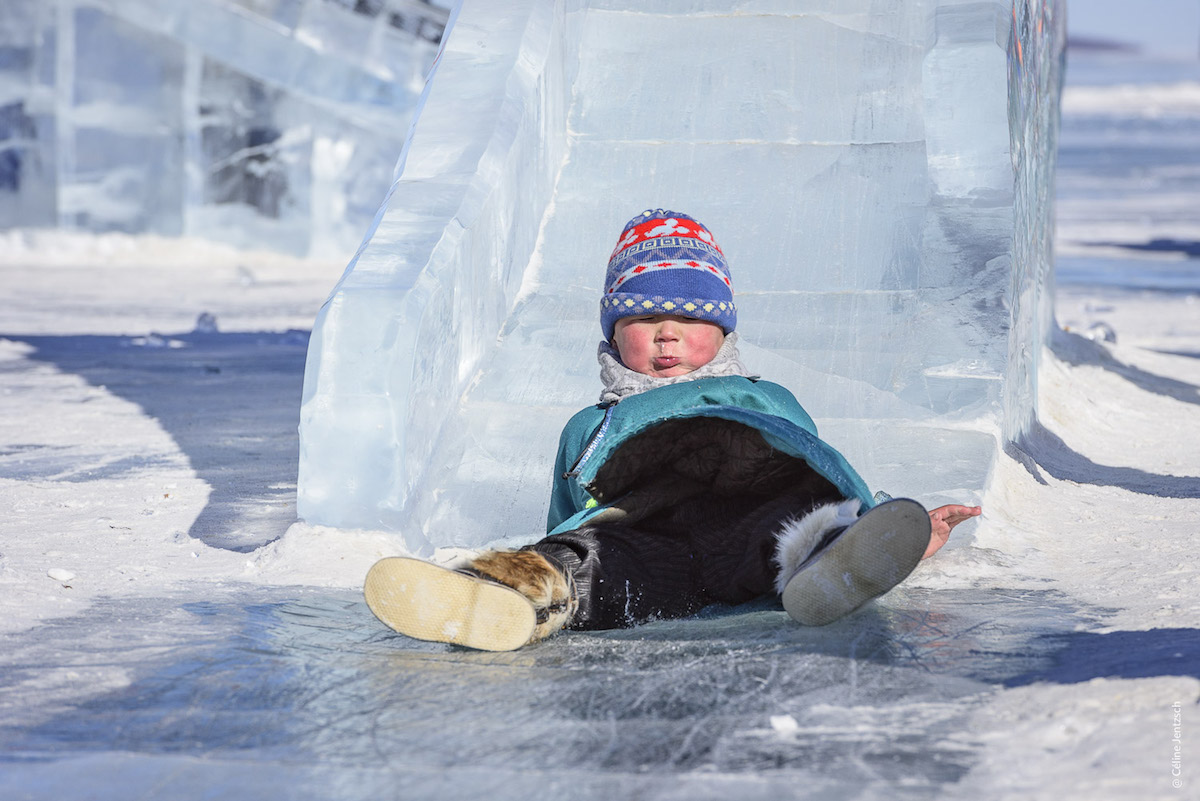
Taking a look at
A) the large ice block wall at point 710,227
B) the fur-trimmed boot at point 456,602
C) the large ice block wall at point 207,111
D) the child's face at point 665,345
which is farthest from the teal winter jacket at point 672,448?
the large ice block wall at point 207,111

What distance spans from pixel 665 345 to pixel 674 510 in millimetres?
415

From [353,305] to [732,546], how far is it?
1100 mm

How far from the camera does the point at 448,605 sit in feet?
8.17

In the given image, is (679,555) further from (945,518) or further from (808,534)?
(945,518)

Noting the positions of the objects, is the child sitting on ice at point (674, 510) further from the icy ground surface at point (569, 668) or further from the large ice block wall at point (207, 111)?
the large ice block wall at point (207, 111)

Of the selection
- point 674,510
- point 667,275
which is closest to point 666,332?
point 667,275

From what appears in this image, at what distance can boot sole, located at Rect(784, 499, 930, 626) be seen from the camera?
2488 millimetres

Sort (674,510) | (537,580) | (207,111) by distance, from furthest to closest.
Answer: (207,111) → (674,510) → (537,580)

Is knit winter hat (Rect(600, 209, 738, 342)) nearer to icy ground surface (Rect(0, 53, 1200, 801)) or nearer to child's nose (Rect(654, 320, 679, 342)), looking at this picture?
child's nose (Rect(654, 320, 679, 342))

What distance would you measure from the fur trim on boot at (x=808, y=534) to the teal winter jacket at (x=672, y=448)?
0.15 metres

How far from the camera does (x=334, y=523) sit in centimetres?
324

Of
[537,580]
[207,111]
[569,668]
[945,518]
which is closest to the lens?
[569,668]

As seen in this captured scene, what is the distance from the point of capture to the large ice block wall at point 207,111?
36.2 ft

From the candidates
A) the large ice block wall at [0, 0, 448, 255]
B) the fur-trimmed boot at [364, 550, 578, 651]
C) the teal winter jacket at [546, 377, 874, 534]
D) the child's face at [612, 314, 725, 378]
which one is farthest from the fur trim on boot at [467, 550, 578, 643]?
the large ice block wall at [0, 0, 448, 255]
